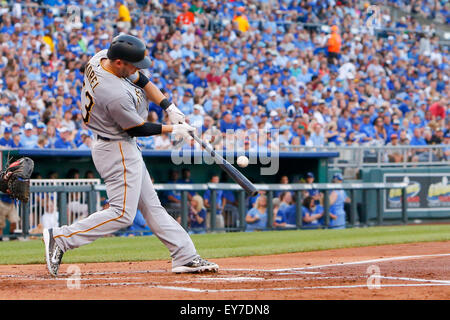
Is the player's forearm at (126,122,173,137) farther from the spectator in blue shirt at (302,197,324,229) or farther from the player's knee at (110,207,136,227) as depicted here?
the spectator in blue shirt at (302,197,324,229)

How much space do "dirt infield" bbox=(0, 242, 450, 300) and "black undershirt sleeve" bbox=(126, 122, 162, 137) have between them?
1139 millimetres

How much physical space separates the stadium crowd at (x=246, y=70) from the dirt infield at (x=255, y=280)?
6597 millimetres

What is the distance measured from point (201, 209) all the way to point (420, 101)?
9.79 metres

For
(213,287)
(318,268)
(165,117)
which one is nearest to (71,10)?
(165,117)

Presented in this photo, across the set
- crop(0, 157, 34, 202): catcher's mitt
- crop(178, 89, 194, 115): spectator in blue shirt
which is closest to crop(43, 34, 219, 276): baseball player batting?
crop(0, 157, 34, 202): catcher's mitt

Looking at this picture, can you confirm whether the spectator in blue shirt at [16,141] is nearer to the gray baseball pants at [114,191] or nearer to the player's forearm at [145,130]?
the gray baseball pants at [114,191]

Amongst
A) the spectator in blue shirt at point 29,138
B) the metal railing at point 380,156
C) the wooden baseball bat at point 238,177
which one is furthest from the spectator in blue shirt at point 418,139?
the wooden baseball bat at point 238,177

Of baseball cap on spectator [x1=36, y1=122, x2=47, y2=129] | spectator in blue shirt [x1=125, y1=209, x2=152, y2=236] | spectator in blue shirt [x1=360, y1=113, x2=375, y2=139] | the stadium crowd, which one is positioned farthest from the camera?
spectator in blue shirt [x1=360, y1=113, x2=375, y2=139]

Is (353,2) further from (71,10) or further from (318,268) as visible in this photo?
(318,268)

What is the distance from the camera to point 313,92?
20484mm

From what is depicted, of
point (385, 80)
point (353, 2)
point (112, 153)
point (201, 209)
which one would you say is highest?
point (353, 2)

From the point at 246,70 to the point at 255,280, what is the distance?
14.1 metres

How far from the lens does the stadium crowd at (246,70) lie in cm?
1580

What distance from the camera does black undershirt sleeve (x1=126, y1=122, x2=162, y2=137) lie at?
21.3 ft
